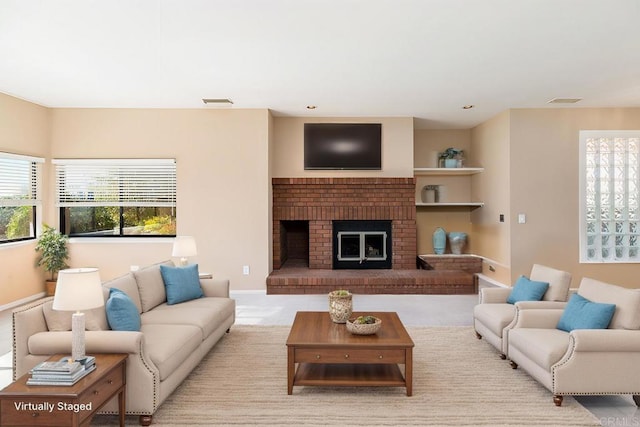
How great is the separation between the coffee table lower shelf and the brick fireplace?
3698 millimetres

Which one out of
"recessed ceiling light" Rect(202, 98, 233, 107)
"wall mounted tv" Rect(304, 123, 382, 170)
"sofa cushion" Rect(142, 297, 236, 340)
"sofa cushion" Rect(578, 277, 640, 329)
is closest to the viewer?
"sofa cushion" Rect(578, 277, 640, 329)

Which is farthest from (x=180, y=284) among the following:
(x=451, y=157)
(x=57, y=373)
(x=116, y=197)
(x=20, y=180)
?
(x=451, y=157)

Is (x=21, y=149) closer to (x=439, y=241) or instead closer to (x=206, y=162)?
(x=206, y=162)

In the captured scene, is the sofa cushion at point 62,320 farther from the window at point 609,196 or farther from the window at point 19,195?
the window at point 609,196

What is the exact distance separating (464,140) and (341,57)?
179 inches

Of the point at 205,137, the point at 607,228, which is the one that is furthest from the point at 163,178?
the point at 607,228

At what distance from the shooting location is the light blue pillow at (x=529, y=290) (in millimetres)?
3656

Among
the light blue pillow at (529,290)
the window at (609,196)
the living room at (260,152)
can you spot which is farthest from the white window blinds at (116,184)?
the window at (609,196)

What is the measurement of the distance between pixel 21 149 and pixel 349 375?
17.9ft

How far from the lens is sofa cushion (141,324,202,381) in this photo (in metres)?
2.63

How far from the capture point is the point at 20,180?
565 cm

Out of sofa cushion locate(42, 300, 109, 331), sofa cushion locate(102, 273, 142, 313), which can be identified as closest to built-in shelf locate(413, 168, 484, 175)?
sofa cushion locate(102, 273, 142, 313)

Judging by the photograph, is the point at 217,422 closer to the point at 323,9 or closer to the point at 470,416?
the point at 470,416

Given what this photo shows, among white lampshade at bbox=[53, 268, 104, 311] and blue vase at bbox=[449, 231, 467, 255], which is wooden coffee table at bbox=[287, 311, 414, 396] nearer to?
white lampshade at bbox=[53, 268, 104, 311]
